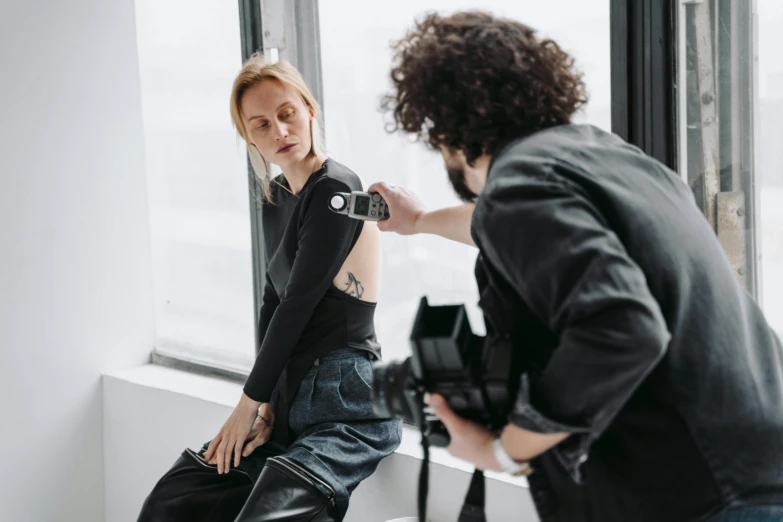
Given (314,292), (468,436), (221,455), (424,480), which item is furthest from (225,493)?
(468,436)

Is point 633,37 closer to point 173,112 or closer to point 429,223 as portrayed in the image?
point 429,223

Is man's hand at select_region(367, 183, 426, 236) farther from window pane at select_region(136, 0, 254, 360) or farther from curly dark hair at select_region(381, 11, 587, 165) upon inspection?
window pane at select_region(136, 0, 254, 360)

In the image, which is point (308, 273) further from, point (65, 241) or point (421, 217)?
point (65, 241)

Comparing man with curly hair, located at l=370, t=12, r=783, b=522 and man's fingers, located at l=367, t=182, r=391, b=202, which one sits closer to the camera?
man with curly hair, located at l=370, t=12, r=783, b=522

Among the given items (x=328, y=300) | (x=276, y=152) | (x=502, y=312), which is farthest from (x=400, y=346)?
(x=502, y=312)

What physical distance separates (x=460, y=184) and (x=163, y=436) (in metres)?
1.65

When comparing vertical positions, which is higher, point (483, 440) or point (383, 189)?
point (383, 189)

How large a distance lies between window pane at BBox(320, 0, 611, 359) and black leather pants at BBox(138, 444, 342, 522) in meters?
0.57

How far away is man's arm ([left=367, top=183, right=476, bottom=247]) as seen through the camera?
4.66ft

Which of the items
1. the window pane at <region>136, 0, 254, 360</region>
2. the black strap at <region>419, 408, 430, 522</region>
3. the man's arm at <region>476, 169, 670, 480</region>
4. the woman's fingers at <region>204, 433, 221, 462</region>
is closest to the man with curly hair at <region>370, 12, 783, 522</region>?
the man's arm at <region>476, 169, 670, 480</region>

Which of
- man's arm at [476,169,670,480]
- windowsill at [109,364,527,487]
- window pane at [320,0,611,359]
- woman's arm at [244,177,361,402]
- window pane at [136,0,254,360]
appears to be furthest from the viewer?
window pane at [136,0,254,360]

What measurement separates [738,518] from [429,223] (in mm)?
689

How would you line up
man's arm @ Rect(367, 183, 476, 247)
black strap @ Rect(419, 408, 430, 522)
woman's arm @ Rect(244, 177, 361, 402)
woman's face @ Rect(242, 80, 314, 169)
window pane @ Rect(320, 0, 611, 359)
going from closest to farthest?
black strap @ Rect(419, 408, 430, 522) < man's arm @ Rect(367, 183, 476, 247) < woman's arm @ Rect(244, 177, 361, 402) < woman's face @ Rect(242, 80, 314, 169) < window pane @ Rect(320, 0, 611, 359)

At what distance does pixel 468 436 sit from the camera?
3.24 ft
